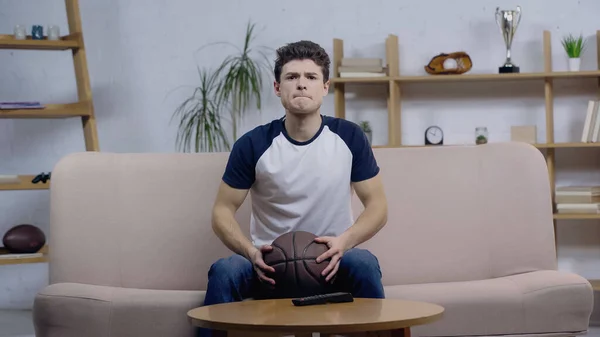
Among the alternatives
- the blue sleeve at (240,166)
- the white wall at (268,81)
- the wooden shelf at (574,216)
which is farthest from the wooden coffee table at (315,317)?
the white wall at (268,81)

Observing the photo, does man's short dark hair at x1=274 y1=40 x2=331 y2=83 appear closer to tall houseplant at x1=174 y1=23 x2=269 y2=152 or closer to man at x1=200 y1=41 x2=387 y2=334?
man at x1=200 y1=41 x2=387 y2=334

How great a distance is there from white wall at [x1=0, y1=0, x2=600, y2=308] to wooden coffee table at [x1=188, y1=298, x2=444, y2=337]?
309 cm

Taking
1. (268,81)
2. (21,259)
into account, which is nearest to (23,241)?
(21,259)

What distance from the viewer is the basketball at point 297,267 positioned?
241 centimetres

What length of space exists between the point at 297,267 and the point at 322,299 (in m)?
0.26

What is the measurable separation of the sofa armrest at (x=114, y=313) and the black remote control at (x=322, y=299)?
649mm

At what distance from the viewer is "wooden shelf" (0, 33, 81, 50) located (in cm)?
476

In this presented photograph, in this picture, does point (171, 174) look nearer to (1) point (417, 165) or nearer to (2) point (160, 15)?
(1) point (417, 165)

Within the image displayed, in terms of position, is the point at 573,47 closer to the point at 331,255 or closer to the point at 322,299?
the point at 331,255

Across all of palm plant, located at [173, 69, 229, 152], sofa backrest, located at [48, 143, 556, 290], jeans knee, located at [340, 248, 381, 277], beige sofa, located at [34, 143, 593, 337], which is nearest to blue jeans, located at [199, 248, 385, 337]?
jeans knee, located at [340, 248, 381, 277]

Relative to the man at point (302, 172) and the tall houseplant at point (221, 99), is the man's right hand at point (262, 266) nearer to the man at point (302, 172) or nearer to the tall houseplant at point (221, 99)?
the man at point (302, 172)

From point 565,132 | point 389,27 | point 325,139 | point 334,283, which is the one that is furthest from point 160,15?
point 334,283

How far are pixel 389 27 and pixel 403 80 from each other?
41cm

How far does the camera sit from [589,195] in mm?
4758
